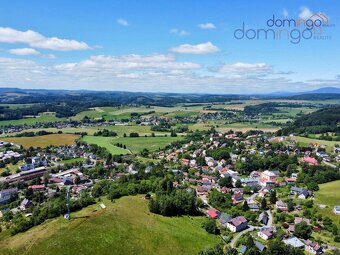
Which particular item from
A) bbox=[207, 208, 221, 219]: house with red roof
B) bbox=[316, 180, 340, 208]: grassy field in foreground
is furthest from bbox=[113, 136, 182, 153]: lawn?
bbox=[316, 180, 340, 208]: grassy field in foreground

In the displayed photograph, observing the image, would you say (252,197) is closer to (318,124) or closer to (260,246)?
(260,246)

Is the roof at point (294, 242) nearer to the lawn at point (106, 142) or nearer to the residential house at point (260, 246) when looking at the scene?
the residential house at point (260, 246)

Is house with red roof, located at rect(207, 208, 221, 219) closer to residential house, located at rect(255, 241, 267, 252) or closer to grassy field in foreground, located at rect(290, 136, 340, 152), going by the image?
residential house, located at rect(255, 241, 267, 252)

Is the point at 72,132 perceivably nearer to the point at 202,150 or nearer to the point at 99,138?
the point at 99,138

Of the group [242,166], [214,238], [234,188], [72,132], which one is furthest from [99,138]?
[214,238]

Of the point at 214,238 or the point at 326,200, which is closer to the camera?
the point at 214,238

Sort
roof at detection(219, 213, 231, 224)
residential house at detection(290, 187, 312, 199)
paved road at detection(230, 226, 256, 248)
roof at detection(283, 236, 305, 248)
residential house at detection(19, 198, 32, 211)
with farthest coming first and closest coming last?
residential house at detection(290, 187, 312, 199) → residential house at detection(19, 198, 32, 211) → roof at detection(219, 213, 231, 224) → paved road at detection(230, 226, 256, 248) → roof at detection(283, 236, 305, 248)

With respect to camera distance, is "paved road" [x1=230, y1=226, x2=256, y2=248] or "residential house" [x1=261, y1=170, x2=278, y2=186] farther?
"residential house" [x1=261, y1=170, x2=278, y2=186]
